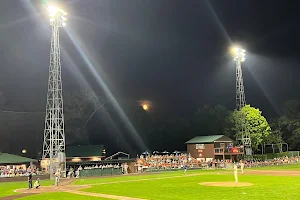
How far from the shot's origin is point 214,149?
72500 millimetres

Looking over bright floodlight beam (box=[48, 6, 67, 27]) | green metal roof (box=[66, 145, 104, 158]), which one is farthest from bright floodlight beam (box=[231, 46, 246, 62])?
bright floodlight beam (box=[48, 6, 67, 27])

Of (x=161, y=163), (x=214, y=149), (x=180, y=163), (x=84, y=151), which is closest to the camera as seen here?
(x=161, y=163)

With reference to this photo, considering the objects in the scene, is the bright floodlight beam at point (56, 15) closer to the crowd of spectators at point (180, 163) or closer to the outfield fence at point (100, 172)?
the outfield fence at point (100, 172)

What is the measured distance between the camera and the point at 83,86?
91.2 metres

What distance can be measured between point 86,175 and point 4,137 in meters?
31.1

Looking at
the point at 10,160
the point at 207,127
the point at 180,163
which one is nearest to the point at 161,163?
the point at 180,163

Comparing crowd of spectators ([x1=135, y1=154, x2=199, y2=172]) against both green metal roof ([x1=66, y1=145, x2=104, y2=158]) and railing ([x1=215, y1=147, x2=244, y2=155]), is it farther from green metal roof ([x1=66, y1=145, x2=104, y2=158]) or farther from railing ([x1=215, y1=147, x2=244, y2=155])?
green metal roof ([x1=66, y1=145, x2=104, y2=158])

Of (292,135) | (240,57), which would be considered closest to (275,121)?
(292,135)

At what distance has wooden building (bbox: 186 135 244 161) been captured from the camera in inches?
2849

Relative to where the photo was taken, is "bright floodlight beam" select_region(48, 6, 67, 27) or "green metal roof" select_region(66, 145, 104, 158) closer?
"bright floodlight beam" select_region(48, 6, 67, 27)

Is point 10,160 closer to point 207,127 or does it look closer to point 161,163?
point 161,163

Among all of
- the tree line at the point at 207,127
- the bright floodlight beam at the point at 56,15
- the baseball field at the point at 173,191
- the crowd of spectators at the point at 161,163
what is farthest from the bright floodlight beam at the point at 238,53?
the baseball field at the point at 173,191

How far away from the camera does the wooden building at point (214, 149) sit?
72.4 m

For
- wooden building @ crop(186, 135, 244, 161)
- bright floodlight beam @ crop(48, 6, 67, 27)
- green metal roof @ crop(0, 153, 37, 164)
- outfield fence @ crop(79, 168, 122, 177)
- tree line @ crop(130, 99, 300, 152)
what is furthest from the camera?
tree line @ crop(130, 99, 300, 152)
